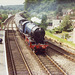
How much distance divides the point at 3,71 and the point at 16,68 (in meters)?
1.89

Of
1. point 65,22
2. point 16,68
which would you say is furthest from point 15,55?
point 65,22

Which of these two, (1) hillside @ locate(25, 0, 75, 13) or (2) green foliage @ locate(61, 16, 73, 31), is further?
(1) hillside @ locate(25, 0, 75, 13)

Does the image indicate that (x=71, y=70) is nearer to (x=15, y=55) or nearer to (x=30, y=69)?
(x=30, y=69)

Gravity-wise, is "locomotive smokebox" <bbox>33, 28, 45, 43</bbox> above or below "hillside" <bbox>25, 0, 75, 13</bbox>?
below

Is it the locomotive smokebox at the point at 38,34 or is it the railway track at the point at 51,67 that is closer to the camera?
the railway track at the point at 51,67

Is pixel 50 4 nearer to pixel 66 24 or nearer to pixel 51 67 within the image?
pixel 66 24

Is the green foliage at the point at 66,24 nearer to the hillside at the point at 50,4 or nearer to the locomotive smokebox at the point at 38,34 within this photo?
the locomotive smokebox at the point at 38,34

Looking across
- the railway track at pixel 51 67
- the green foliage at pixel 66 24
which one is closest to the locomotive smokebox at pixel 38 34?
the railway track at pixel 51 67

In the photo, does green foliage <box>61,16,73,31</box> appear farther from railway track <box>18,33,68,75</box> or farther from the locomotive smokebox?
railway track <box>18,33,68,75</box>

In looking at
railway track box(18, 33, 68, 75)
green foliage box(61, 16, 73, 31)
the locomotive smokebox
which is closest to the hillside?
green foliage box(61, 16, 73, 31)

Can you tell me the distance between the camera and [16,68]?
13461mm

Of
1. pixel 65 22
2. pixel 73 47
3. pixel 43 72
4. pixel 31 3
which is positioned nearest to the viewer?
pixel 43 72

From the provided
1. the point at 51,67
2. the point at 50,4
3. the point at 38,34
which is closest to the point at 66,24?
the point at 38,34

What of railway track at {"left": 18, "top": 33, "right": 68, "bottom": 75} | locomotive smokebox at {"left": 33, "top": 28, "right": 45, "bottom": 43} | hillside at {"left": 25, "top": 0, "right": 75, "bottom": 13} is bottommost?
railway track at {"left": 18, "top": 33, "right": 68, "bottom": 75}
